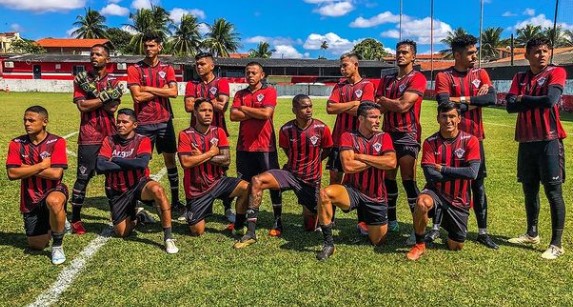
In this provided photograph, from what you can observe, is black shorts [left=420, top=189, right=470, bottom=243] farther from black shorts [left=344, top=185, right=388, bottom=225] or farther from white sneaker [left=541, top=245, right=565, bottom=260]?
white sneaker [left=541, top=245, right=565, bottom=260]

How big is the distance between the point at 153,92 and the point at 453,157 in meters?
3.83

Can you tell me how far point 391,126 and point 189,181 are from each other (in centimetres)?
251

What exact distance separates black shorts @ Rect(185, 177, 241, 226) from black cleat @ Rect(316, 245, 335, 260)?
139 centimetres

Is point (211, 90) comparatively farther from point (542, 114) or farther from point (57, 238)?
point (542, 114)

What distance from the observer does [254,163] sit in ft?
19.9

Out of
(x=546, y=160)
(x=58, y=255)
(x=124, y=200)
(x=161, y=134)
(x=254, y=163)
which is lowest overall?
(x=58, y=255)

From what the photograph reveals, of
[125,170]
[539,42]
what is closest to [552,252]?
[539,42]

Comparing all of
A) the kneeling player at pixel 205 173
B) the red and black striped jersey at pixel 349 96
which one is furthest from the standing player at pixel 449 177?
the kneeling player at pixel 205 173

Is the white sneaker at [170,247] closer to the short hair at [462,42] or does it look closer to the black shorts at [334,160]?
the black shorts at [334,160]

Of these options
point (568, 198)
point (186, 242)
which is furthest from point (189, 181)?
point (568, 198)

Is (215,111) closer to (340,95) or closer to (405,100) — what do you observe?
(340,95)

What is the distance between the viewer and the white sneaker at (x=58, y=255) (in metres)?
4.61

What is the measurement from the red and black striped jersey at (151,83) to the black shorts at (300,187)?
6.44 ft

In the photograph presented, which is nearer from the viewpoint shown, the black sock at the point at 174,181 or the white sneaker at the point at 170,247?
the white sneaker at the point at 170,247
